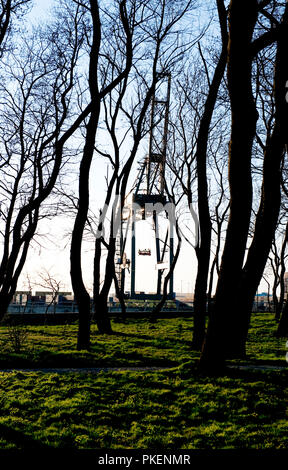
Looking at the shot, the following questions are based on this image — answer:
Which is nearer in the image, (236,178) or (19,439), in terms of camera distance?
(19,439)

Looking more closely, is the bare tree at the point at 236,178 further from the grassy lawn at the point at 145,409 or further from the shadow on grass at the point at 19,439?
the shadow on grass at the point at 19,439

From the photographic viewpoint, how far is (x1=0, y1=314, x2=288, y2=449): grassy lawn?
530cm

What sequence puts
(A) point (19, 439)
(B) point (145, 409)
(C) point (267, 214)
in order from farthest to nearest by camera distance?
(C) point (267, 214)
(B) point (145, 409)
(A) point (19, 439)

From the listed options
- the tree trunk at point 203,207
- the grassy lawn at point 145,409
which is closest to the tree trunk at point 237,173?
the grassy lawn at point 145,409

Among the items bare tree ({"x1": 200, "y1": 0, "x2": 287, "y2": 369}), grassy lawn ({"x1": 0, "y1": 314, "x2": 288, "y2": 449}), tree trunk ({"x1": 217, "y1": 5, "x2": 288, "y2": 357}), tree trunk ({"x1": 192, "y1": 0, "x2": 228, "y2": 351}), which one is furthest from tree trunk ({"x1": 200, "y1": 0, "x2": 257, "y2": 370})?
tree trunk ({"x1": 192, "y1": 0, "x2": 228, "y2": 351})

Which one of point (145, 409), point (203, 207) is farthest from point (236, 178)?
point (203, 207)

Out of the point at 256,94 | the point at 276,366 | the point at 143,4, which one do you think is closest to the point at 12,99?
Answer: the point at 143,4

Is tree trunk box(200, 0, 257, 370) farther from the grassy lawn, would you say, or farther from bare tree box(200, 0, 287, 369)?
the grassy lawn

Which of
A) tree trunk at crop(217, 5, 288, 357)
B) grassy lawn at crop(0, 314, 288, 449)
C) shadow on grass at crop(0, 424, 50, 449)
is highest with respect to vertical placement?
tree trunk at crop(217, 5, 288, 357)

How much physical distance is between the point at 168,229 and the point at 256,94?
11.7 metres

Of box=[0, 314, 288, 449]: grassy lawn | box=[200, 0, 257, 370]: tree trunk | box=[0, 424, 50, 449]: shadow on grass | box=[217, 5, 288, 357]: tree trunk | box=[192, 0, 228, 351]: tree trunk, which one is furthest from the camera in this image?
box=[192, 0, 228, 351]: tree trunk

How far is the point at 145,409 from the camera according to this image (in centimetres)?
645

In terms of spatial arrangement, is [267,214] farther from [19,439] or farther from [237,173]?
[19,439]
